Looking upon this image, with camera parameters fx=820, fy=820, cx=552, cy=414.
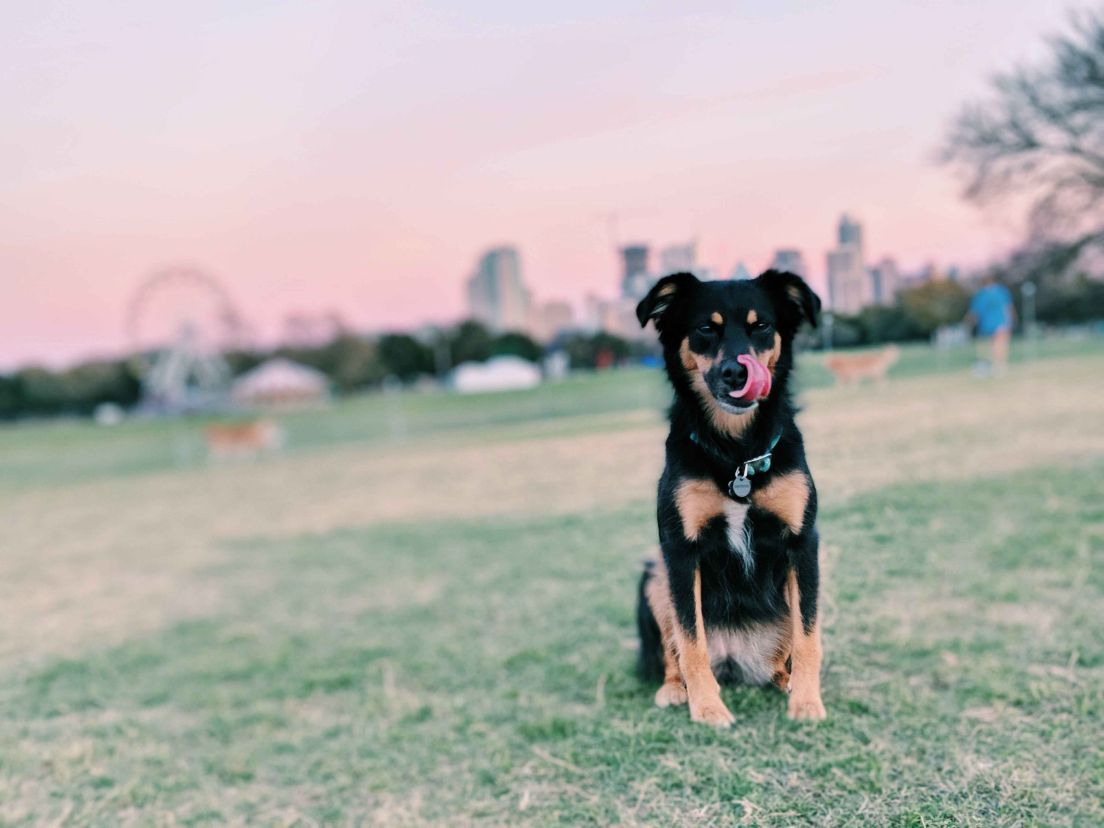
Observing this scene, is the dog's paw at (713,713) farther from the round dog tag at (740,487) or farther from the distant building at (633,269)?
the distant building at (633,269)

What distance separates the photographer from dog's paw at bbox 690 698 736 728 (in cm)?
213

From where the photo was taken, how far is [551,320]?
5.36 meters

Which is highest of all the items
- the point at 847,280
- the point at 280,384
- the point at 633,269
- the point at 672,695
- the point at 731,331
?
the point at 280,384

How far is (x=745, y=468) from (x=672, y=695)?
0.83 m

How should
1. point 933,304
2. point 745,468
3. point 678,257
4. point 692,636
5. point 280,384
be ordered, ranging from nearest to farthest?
point 745,468, point 692,636, point 678,257, point 933,304, point 280,384

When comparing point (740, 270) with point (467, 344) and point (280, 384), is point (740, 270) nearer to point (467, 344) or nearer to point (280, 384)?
point (467, 344)

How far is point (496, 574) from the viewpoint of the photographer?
277 inches

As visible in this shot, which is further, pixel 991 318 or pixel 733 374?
pixel 991 318

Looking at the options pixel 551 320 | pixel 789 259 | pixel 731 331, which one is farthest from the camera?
pixel 551 320

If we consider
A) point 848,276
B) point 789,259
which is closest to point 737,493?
point 789,259

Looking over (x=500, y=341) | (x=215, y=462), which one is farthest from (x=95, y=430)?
(x=500, y=341)

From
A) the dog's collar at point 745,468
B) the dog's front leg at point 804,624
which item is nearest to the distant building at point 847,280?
the dog's collar at point 745,468

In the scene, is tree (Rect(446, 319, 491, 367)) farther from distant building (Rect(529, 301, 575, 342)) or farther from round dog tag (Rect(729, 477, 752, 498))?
round dog tag (Rect(729, 477, 752, 498))

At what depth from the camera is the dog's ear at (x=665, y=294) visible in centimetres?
184
